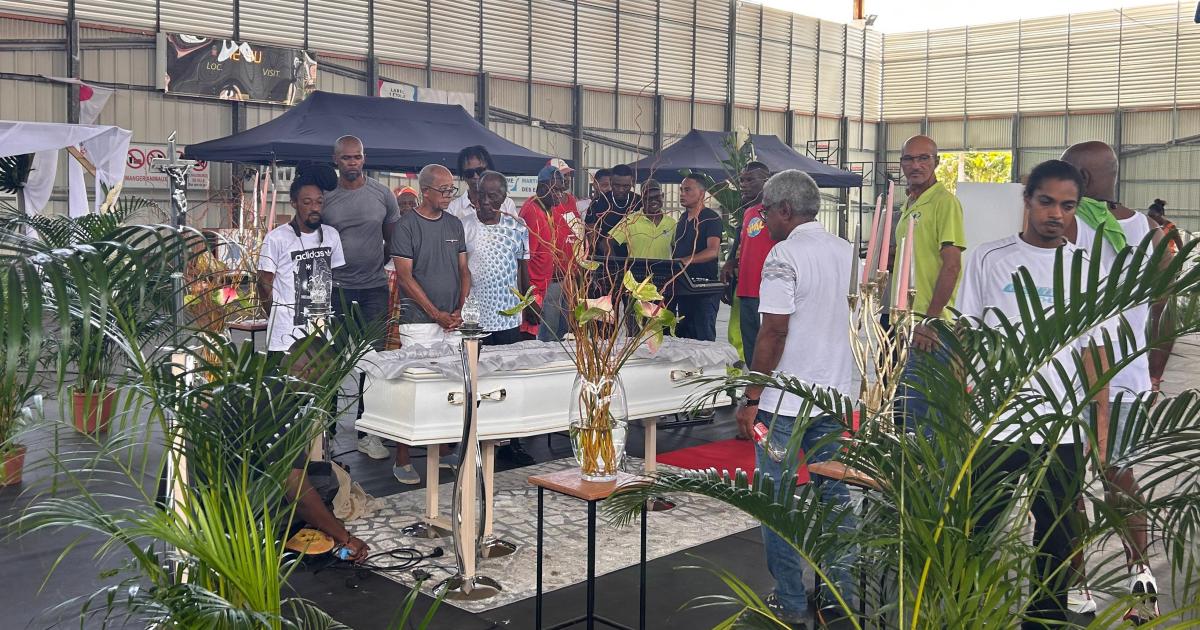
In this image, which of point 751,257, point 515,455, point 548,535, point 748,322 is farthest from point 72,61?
point 548,535

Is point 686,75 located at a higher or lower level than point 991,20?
lower

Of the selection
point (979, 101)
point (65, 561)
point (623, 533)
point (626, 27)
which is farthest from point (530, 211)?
point (979, 101)

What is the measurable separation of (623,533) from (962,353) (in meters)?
2.49

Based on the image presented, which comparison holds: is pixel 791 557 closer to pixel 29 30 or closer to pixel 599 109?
pixel 29 30

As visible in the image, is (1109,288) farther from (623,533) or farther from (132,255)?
(623,533)

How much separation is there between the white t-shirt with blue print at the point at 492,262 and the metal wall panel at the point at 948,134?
2383cm

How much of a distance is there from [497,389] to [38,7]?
40.6ft

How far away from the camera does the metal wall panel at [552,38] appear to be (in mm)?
19812

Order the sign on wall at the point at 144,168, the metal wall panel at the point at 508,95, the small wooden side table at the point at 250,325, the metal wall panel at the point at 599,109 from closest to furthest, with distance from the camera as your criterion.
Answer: the small wooden side table at the point at 250,325 → the sign on wall at the point at 144,168 → the metal wall panel at the point at 508,95 → the metal wall panel at the point at 599,109

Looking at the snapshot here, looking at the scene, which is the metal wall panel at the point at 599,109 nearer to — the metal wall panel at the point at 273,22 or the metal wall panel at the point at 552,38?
the metal wall panel at the point at 552,38

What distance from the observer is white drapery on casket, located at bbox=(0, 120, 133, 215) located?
7391mm

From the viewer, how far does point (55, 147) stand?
7.64 meters

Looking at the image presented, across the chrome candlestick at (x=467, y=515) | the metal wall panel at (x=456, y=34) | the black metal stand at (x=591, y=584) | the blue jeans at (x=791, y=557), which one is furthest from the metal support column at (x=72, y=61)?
the blue jeans at (x=791, y=557)

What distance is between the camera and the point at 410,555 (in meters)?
4.05
